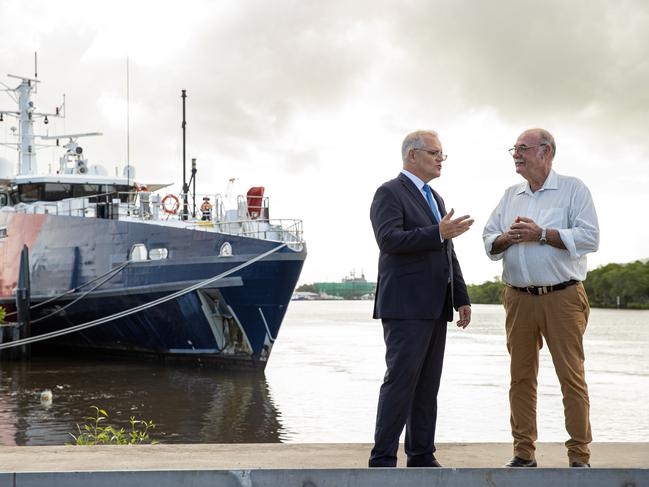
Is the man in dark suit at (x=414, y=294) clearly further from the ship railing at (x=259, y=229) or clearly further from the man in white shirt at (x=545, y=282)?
the ship railing at (x=259, y=229)

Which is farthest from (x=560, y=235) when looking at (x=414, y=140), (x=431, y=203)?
(x=414, y=140)

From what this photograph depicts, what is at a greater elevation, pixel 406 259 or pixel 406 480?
pixel 406 259

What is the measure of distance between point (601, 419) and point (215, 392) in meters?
6.69

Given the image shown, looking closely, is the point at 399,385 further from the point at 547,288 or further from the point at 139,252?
the point at 139,252

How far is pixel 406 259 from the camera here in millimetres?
4527

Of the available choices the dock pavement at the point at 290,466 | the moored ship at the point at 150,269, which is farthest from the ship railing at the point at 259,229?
the dock pavement at the point at 290,466

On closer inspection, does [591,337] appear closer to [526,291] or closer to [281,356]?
[281,356]

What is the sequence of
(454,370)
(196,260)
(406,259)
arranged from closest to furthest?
(406,259), (196,260), (454,370)

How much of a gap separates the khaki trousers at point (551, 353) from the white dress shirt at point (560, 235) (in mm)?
97

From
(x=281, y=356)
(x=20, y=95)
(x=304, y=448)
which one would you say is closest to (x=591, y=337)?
(x=281, y=356)

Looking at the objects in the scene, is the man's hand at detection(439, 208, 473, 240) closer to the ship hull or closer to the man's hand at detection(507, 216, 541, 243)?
the man's hand at detection(507, 216, 541, 243)

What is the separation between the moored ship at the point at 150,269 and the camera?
19172mm

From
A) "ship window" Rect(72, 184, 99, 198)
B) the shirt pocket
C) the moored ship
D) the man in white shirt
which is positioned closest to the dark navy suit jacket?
the man in white shirt

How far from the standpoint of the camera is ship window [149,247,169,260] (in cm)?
1980
